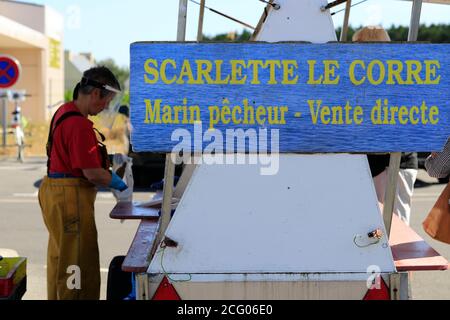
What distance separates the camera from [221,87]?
8.45 ft

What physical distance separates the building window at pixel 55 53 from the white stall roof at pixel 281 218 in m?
31.1

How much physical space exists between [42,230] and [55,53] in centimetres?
A: 2721

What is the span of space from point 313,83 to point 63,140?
153cm

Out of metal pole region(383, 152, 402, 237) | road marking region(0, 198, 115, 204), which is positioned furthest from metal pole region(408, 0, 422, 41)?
road marking region(0, 198, 115, 204)

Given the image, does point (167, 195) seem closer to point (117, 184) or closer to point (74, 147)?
point (74, 147)

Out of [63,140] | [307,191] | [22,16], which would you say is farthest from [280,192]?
[22,16]

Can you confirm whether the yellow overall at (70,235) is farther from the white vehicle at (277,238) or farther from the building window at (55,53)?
the building window at (55,53)

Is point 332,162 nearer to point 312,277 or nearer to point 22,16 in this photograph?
point 312,277

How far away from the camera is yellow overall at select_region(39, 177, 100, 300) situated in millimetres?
3512

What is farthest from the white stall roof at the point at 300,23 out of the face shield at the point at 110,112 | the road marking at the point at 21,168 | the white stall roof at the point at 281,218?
the road marking at the point at 21,168

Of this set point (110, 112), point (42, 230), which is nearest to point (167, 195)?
point (110, 112)

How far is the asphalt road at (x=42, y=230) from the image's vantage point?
5.38m

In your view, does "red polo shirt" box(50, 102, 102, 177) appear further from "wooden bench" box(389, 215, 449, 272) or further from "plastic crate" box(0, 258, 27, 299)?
"wooden bench" box(389, 215, 449, 272)

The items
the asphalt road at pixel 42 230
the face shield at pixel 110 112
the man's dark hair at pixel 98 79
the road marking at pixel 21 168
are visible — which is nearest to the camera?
the man's dark hair at pixel 98 79
